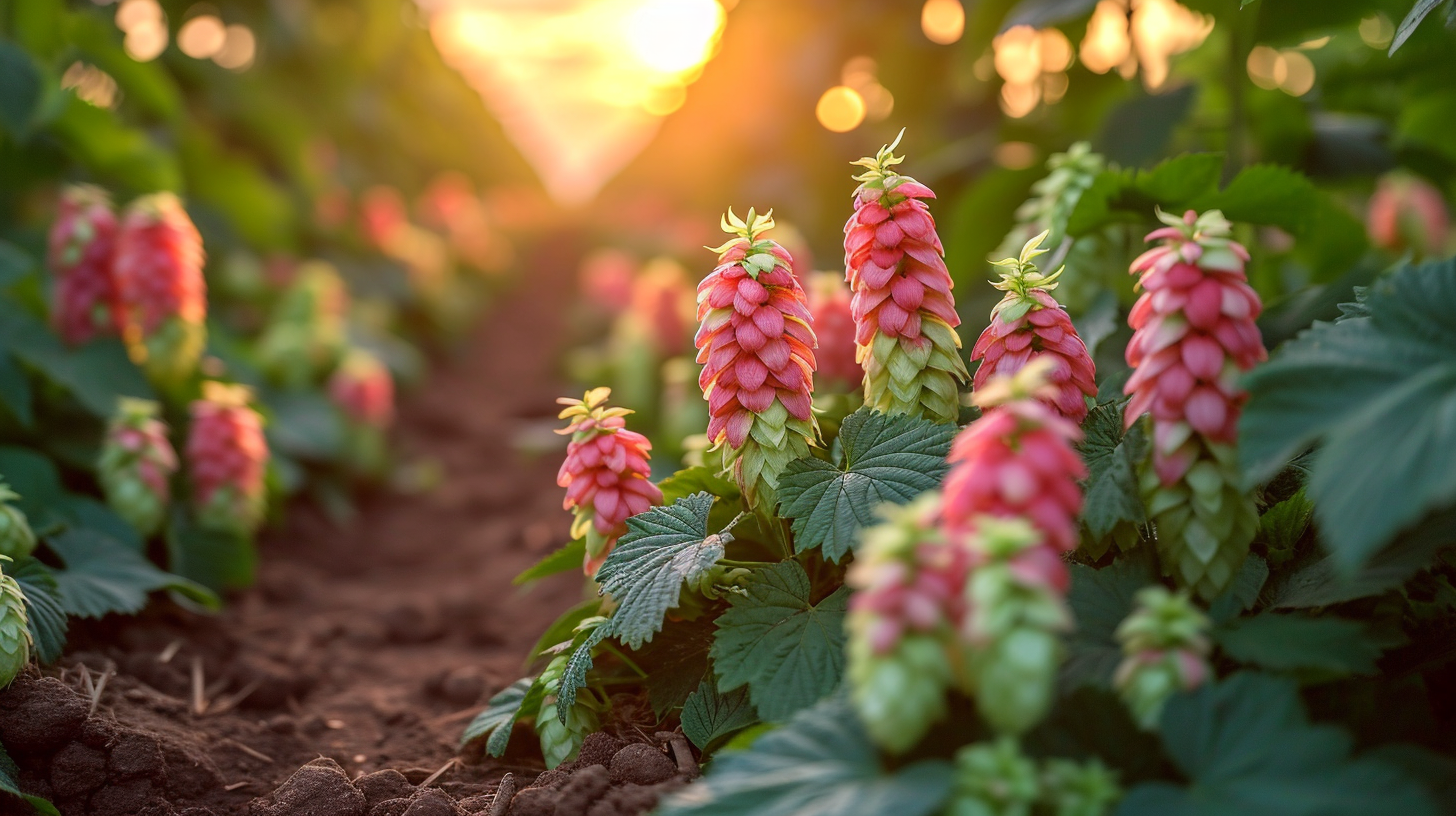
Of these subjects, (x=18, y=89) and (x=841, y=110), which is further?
(x=841, y=110)

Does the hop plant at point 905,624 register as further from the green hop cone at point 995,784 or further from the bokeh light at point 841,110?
the bokeh light at point 841,110

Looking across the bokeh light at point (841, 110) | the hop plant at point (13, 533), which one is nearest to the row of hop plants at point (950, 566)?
the hop plant at point (13, 533)

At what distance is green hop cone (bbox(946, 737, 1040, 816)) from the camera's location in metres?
0.88

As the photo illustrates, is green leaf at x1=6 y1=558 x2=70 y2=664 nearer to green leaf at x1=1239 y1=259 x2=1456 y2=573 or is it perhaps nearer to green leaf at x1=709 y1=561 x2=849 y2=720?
green leaf at x1=709 y1=561 x2=849 y2=720

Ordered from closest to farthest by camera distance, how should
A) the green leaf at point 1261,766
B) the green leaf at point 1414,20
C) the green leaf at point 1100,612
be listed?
the green leaf at point 1261,766
the green leaf at point 1100,612
the green leaf at point 1414,20

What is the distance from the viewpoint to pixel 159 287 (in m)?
2.55

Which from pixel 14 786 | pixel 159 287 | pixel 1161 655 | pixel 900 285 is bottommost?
pixel 14 786

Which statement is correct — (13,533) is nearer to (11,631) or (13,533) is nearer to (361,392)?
(11,631)

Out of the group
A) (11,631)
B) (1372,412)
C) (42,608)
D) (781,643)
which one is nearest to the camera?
(1372,412)

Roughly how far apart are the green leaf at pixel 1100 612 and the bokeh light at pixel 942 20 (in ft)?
9.93

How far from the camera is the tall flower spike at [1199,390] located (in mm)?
1133

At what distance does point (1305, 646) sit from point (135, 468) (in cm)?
243

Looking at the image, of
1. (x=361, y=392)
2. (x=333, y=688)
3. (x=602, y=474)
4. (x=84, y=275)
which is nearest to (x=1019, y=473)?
(x=602, y=474)

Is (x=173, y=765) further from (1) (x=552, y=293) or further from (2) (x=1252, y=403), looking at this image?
(1) (x=552, y=293)
